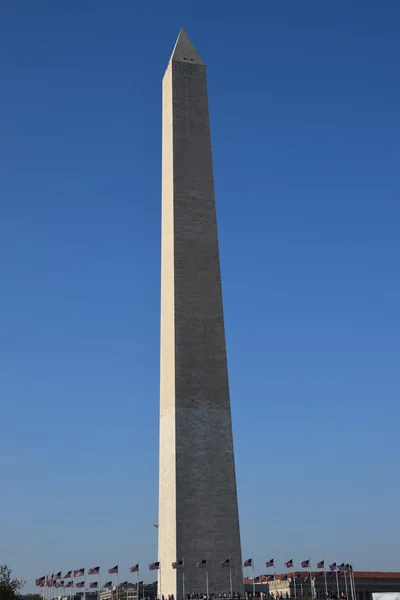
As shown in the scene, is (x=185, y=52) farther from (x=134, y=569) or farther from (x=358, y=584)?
(x=358, y=584)

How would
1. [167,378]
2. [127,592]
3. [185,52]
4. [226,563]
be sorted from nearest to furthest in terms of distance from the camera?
[226,563]
[167,378]
[185,52]
[127,592]

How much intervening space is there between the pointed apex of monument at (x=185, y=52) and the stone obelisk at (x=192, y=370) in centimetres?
14

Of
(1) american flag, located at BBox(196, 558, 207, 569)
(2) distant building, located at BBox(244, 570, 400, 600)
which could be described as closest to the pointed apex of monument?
(1) american flag, located at BBox(196, 558, 207, 569)

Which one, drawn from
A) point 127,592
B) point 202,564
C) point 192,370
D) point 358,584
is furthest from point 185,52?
point 127,592

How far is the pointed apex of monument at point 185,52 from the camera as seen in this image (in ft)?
160

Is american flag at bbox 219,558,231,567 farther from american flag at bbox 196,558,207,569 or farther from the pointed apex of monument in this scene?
the pointed apex of monument

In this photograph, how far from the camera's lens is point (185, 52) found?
161 feet

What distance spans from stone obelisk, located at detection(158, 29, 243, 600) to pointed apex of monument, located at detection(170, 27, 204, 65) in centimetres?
14

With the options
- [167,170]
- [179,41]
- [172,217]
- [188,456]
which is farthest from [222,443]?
[179,41]

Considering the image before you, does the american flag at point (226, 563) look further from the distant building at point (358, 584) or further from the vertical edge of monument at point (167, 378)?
the distant building at point (358, 584)

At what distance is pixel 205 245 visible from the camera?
145ft

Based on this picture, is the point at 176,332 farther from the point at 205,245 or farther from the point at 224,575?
the point at 224,575

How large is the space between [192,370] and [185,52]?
2082cm

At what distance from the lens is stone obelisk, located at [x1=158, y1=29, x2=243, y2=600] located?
1513 inches
